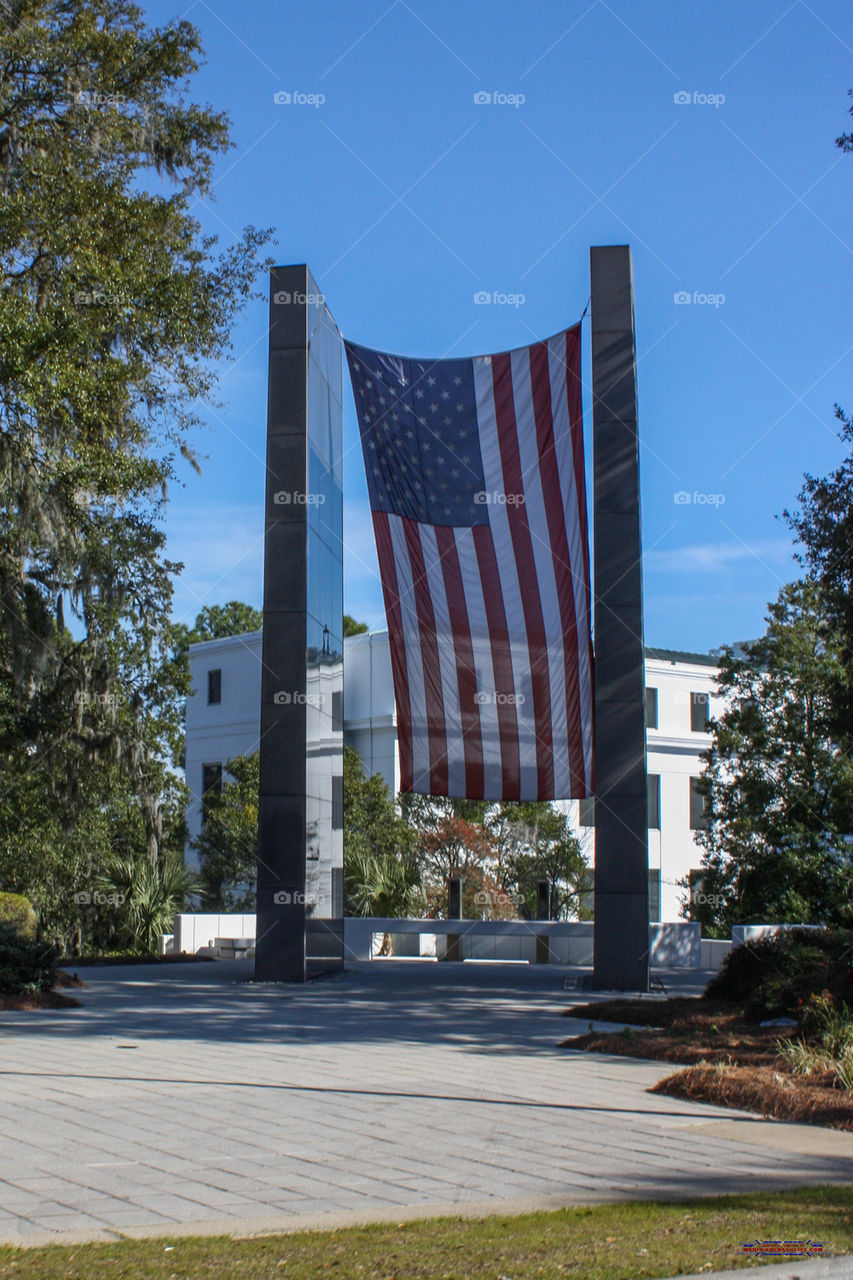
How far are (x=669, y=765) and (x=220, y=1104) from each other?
41660 millimetres

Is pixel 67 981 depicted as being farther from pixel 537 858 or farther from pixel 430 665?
pixel 537 858

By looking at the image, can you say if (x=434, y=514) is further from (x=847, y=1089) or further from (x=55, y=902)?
(x=55, y=902)

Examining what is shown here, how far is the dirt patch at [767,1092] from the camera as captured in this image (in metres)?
8.58

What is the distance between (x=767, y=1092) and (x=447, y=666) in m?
11.0

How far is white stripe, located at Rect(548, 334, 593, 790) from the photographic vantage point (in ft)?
62.3

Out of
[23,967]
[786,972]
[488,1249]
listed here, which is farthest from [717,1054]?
[23,967]

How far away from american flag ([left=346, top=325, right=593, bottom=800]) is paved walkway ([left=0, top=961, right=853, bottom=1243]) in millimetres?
5608

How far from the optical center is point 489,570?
19.3 metres

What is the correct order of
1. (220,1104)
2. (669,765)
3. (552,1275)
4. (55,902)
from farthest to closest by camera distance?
1. (669,765)
2. (55,902)
3. (220,1104)
4. (552,1275)

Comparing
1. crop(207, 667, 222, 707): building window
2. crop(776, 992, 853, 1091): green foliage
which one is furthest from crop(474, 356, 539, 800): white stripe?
crop(207, 667, 222, 707): building window

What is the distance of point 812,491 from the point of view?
18.0m

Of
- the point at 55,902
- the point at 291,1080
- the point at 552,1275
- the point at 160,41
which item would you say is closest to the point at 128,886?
the point at 55,902

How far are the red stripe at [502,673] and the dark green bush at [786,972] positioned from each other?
4566mm

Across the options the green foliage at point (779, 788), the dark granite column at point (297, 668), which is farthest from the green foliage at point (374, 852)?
the dark granite column at point (297, 668)
